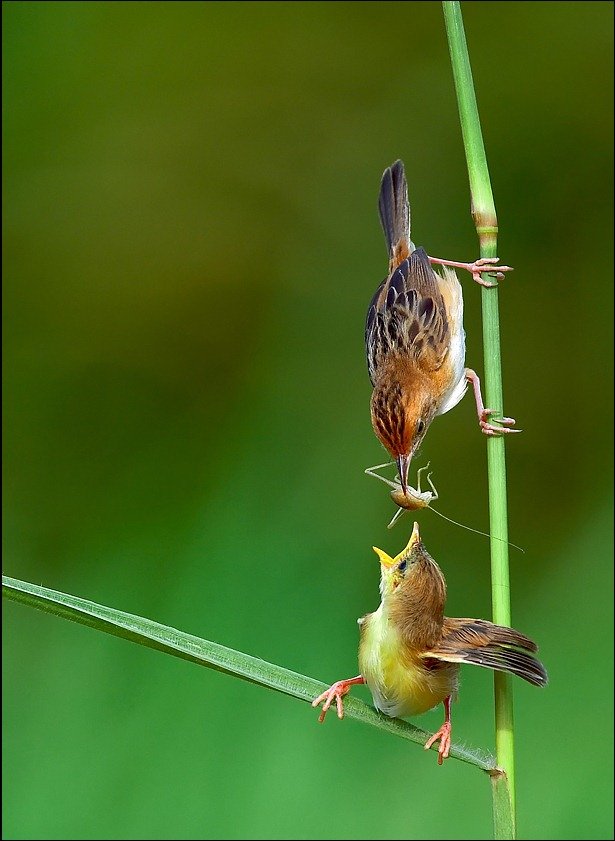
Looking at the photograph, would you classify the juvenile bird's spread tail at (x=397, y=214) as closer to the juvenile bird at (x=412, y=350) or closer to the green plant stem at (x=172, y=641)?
the juvenile bird at (x=412, y=350)

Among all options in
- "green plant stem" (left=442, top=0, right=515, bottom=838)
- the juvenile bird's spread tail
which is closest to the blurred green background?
the juvenile bird's spread tail

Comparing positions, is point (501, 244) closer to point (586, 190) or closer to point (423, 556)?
point (586, 190)

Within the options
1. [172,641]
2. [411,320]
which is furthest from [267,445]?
[172,641]

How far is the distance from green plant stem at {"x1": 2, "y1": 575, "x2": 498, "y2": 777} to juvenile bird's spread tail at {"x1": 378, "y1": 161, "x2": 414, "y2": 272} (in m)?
2.04

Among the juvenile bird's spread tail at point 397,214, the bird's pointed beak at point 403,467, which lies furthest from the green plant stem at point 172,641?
the juvenile bird's spread tail at point 397,214

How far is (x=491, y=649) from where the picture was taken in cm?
123

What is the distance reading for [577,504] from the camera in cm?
331

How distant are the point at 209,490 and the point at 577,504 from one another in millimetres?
1354

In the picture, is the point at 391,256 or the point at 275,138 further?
the point at 275,138

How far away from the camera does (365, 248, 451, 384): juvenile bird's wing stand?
8.39ft

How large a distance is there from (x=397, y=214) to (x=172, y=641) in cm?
217

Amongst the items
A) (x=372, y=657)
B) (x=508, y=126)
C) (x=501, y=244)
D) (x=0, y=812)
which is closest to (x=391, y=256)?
(x=501, y=244)

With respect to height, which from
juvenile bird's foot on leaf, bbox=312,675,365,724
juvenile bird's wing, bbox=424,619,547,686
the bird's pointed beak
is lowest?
juvenile bird's foot on leaf, bbox=312,675,365,724

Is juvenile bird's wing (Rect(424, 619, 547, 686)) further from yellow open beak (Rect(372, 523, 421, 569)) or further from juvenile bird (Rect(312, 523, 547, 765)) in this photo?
yellow open beak (Rect(372, 523, 421, 569))
